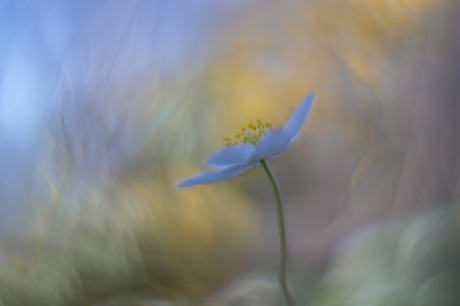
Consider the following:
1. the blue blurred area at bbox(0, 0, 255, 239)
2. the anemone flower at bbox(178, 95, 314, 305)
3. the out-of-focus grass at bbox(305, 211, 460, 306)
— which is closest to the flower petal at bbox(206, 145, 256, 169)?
the anemone flower at bbox(178, 95, 314, 305)

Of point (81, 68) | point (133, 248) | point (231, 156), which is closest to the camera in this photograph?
point (231, 156)

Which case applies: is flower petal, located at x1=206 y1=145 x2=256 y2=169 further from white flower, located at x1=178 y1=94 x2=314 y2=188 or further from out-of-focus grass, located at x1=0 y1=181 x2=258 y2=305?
out-of-focus grass, located at x1=0 y1=181 x2=258 y2=305

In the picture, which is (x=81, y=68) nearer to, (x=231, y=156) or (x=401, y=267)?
(x=231, y=156)

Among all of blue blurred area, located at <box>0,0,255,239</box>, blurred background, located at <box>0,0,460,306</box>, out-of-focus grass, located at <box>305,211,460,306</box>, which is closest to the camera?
out-of-focus grass, located at <box>305,211,460,306</box>

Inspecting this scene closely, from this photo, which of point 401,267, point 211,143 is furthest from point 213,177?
point 211,143

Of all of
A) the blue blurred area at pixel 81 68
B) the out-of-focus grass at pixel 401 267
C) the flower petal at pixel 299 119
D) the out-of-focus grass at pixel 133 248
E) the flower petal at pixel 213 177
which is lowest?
the out-of-focus grass at pixel 401 267

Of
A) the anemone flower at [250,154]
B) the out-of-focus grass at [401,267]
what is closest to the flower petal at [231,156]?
the anemone flower at [250,154]

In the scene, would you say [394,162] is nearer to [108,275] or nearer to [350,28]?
[350,28]

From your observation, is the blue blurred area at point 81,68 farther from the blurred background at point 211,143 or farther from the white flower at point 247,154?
the white flower at point 247,154
